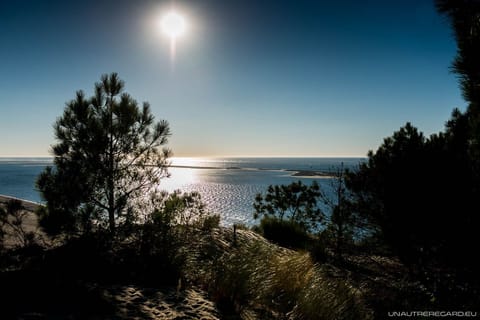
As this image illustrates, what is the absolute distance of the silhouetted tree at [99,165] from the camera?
6133mm

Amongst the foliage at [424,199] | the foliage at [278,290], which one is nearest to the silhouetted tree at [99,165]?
the foliage at [278,290]

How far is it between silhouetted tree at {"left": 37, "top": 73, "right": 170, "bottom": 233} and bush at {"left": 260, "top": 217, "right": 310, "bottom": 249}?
684 centimetres

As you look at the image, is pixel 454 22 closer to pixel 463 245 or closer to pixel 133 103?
pixel 463 245

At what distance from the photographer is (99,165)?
6.63 metres

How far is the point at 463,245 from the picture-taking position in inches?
236

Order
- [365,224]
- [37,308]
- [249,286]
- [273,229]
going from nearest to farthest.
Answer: [37,308], [249,286], [365,224], [273,229]

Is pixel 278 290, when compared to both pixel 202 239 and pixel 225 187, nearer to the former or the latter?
pixel 202 239

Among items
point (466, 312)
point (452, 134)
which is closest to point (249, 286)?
point (466, 312)

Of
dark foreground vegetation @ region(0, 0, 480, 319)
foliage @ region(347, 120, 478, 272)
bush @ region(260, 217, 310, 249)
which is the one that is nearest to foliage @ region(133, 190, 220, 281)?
dark foreground vegetation @ region(0, 0, 480, 319)

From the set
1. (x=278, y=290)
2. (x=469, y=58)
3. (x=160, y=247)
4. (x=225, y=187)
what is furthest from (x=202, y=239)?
(x=225, y=187)

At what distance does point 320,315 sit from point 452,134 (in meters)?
7.04

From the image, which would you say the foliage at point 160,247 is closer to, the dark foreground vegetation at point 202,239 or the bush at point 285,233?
the dark foreground vegetation at point 202,239

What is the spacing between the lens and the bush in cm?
1212

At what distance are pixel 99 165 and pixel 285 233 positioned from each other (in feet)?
29.1
